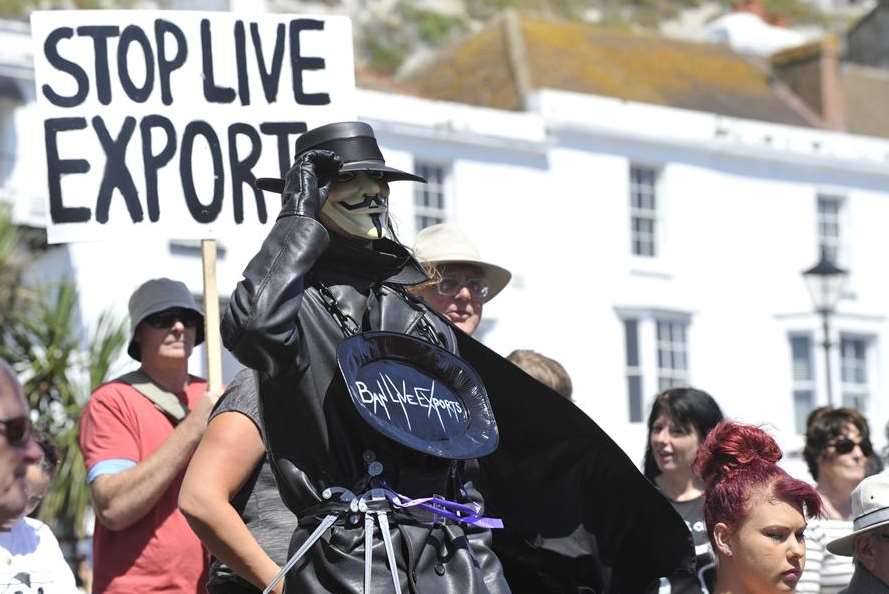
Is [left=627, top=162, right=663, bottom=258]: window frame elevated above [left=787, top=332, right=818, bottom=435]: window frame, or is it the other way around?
[left=627, top=162, right=663, bottom=258]: window frame

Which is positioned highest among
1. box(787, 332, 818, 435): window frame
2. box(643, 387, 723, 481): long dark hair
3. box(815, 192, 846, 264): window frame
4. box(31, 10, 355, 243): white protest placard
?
box(815, 192, 846, 264): window frame

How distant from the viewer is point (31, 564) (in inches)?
213

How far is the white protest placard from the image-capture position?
21.3 ft

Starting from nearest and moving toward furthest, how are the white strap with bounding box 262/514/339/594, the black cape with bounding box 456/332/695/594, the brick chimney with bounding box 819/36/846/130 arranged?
1. the white strap with bounding box 262/514/339/594
2. the black cape with bounding box 456/332/695/594
3. the brick chimney with bounding box 819/36/846/130

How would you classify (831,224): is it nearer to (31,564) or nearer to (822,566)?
(822,566)

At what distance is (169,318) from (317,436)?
241cm

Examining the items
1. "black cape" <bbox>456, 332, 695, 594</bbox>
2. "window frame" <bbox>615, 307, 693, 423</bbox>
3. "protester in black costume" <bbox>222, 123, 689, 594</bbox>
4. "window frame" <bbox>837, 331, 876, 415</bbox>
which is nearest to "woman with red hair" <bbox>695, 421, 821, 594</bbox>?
"black cape" <bbox>456, 332, 695, 594</bbox>

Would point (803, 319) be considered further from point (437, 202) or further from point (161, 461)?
point (161, 461)

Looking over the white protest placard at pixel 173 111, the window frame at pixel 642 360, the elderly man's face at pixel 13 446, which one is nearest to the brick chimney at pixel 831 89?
the window frame at pixel 642 360

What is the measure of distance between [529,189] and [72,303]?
428 inches

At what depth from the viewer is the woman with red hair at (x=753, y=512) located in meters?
5.28

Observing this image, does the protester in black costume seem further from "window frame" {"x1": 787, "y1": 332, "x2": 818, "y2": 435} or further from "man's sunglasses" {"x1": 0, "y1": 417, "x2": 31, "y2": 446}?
"window frame" {"x1": 787, "y1": 332, "x2": 818, "y2": 435}

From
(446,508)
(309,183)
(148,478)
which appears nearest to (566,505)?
(446,508)

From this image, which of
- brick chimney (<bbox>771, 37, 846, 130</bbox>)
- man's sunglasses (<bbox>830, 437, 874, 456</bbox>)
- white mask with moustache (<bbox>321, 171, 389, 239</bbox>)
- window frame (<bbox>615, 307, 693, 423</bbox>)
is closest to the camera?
white mask with moustache (<bbox>321, 171, 389, 239</bbox>)
